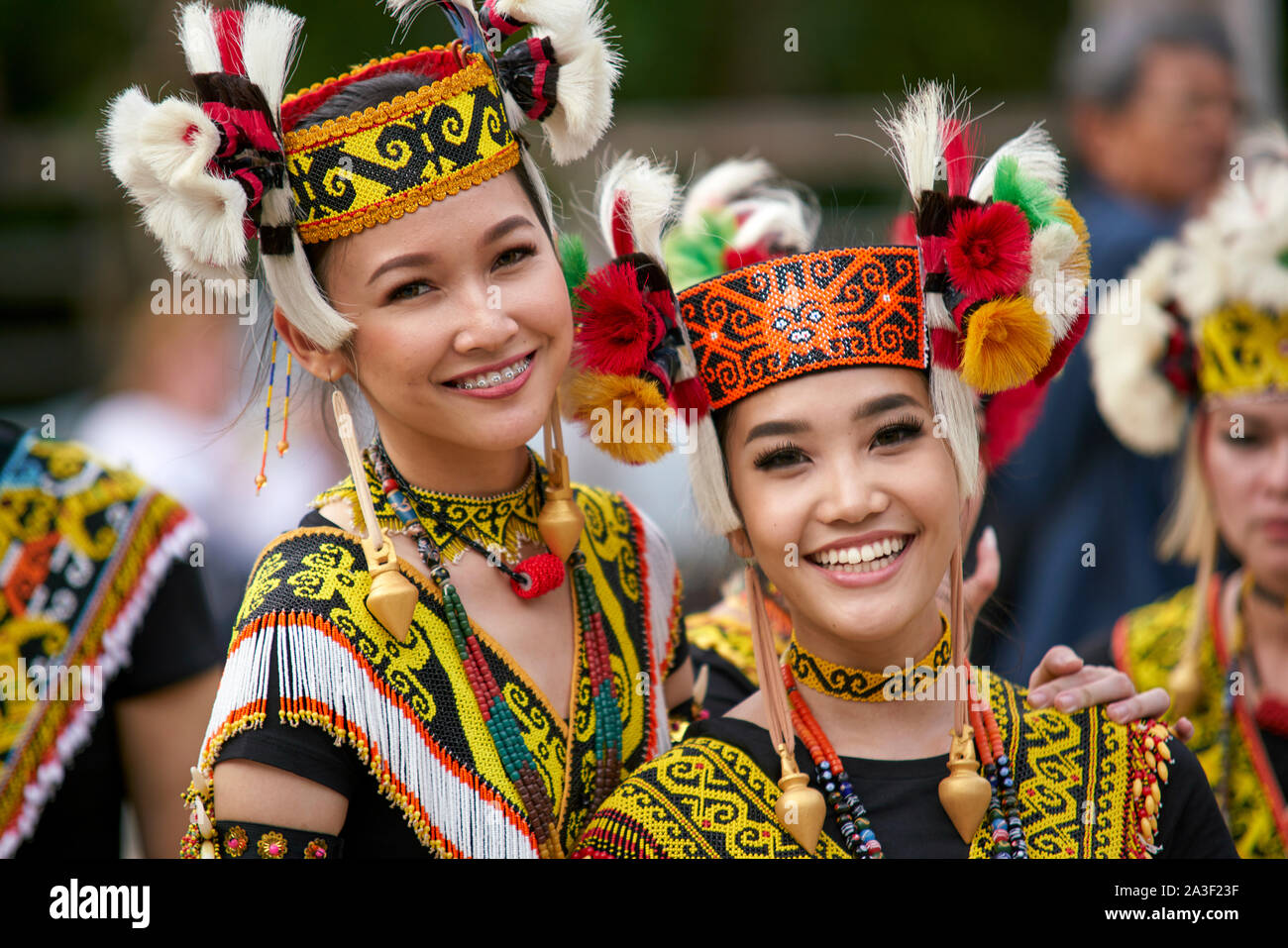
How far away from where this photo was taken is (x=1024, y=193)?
225 centimetres

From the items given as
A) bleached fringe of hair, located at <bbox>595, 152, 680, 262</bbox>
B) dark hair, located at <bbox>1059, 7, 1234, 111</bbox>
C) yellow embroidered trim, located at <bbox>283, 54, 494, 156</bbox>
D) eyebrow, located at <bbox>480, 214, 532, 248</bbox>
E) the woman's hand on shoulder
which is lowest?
the woman's hand on shoulder

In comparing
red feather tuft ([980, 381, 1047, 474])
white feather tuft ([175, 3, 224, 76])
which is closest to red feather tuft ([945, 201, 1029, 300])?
red feather tuft ([980, 381, 1047, 474])

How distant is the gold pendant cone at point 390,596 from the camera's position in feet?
7.08

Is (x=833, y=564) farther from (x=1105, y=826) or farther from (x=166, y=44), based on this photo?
(x=166, y=44)

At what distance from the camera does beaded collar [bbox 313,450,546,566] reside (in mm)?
2363

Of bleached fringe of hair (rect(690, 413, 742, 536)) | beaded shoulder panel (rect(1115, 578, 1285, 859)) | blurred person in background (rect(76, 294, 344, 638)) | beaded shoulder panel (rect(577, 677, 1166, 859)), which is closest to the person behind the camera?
beaded shoulder panel (rect(577, 677, 1166, 859))

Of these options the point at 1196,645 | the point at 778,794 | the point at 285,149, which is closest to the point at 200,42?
the point at 285,149

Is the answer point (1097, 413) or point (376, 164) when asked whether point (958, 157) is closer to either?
point (376, 164)

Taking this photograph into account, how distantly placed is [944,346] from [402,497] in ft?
3.03

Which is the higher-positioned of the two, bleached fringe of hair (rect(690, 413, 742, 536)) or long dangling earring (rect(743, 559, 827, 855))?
bleached fringe of hair (rect(690, 413, 742, 536))

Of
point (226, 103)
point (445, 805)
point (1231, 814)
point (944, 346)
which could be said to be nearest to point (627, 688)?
point (445, 805)

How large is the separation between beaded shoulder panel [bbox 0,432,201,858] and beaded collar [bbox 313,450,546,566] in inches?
24.5

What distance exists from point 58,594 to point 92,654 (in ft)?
0.43

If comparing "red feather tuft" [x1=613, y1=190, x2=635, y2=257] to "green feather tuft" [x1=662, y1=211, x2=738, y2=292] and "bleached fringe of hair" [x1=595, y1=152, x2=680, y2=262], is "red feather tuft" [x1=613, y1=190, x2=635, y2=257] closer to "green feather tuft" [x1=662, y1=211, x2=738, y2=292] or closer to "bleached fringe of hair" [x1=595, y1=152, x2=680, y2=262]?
"bleached fringe of hair" [x1=595, y1=152, x2=680, y2=262]
